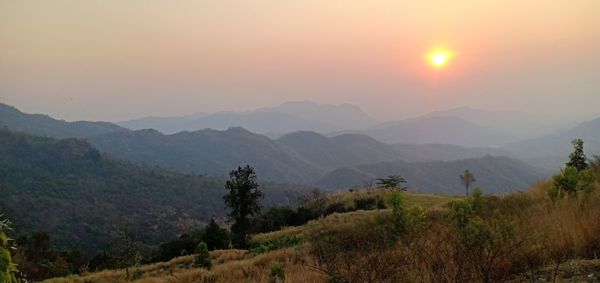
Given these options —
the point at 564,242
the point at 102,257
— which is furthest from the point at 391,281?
the point at 102,257

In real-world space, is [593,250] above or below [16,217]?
above

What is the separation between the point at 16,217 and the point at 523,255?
118m

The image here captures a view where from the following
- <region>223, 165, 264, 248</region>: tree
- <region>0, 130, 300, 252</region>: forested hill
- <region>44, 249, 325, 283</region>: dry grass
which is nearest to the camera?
<region>44, 249, 325, 283</region>: dry grass

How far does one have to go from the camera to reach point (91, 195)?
144 meters

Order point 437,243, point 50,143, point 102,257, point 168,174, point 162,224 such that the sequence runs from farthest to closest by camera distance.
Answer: point 50,143 < point 168,174 < point 162,224 < point 102,257 < point 437,243

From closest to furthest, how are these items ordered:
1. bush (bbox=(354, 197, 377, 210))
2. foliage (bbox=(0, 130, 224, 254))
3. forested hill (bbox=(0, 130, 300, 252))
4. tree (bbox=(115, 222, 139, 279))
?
tree (bbox=(115, 222, 139, 279)), bush (bbox=(354, 197, 377, 210)), foliage (bbox=(0, 130, 224, 254)), forested hill (bbox=(0, 130, 300, 252))

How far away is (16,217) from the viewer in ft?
328

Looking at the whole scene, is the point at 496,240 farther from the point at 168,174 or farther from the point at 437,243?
the point at 168,174

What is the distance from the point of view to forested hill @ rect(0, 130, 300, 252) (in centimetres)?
10194

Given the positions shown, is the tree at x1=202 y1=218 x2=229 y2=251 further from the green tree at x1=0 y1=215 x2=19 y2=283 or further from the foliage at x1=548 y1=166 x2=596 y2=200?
the green tree at x1=0 y1=215 x2=19 y2=283

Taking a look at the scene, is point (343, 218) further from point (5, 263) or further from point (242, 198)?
point (5, 263)

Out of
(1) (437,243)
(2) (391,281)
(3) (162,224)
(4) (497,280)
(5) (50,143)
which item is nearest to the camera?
(4) (497,280)

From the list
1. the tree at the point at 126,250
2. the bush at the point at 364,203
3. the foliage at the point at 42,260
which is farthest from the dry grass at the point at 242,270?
the bush at the point at 364,203

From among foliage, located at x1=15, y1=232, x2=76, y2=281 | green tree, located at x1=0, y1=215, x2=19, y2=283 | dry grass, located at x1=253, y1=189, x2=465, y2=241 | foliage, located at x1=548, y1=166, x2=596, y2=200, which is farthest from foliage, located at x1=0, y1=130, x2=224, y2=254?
green tree, located at x1=0, y1=215, x2=19, y2=283
